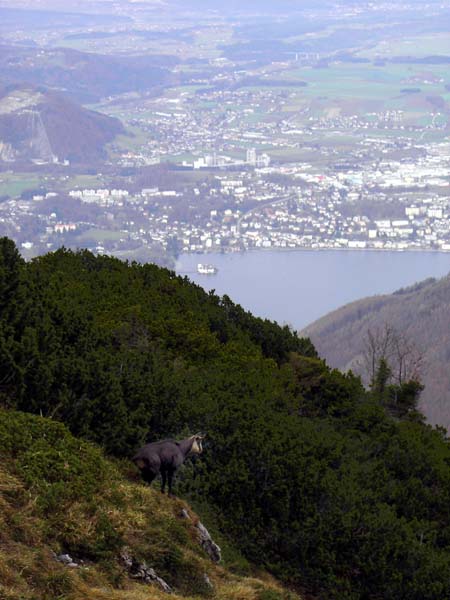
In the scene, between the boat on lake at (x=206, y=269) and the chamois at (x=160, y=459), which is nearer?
the chamois at (x=160, y=459)

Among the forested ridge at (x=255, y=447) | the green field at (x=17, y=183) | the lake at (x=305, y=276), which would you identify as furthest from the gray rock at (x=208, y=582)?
the green field at (x=17, y=183)

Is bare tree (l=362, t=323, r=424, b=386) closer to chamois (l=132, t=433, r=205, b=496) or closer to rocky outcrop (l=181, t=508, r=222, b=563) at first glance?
chamois (l=132, t=433, r=205, b=496)

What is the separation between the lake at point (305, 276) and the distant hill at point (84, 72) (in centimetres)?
9906

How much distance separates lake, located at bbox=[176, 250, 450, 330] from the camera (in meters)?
75.8

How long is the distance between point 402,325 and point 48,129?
3432 inches

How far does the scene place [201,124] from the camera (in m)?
156

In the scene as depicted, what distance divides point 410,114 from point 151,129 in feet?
131

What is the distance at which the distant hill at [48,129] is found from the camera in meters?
134

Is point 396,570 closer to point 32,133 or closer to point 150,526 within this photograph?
point 150,526

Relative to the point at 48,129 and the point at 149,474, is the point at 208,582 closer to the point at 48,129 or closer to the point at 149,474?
the point at 149,474

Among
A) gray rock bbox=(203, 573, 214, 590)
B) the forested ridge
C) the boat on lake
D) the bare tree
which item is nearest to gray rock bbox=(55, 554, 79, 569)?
gray rock bbox=(203, 573, 214, 590)

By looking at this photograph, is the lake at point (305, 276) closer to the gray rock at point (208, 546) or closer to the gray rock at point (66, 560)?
A: the gray rock at point (208, 546)

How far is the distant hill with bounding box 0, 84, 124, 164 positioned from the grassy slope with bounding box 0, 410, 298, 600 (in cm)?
12493

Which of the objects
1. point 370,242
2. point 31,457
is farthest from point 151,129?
point 31,457
